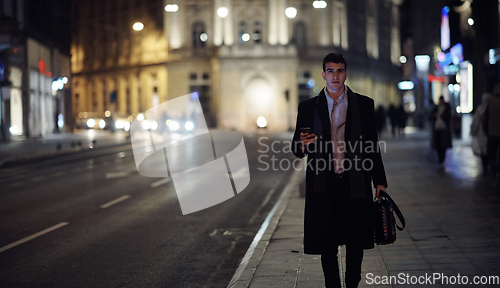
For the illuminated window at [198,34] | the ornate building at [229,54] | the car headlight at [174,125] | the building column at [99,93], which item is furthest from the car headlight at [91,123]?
the car headlight at [174,125]

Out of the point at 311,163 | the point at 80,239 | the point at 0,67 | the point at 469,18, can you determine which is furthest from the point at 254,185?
the point at 0,67

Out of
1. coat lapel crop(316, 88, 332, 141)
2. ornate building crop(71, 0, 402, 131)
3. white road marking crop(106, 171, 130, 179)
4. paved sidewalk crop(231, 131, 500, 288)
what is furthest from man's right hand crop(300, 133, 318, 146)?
ornate building crop(71, 0, 402, 131)

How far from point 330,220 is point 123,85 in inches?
2782

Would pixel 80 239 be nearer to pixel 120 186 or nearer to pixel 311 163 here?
pixel 311 163

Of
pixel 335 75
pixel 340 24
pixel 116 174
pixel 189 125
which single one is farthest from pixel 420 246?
pixel 340 24

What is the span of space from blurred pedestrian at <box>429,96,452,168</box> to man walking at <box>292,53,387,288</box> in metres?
11.9

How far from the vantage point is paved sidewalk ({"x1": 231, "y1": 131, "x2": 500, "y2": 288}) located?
5.75 meters

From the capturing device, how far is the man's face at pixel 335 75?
185 inches

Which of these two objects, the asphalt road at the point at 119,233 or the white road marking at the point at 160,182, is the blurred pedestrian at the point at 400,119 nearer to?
the asphalt road at the point at 119,233

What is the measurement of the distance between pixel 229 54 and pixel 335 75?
56.6m

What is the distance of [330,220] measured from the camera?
460 cm

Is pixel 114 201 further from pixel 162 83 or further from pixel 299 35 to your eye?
pixel 162 83

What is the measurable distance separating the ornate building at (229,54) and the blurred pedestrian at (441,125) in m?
37.7

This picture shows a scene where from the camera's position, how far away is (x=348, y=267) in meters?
4.77
